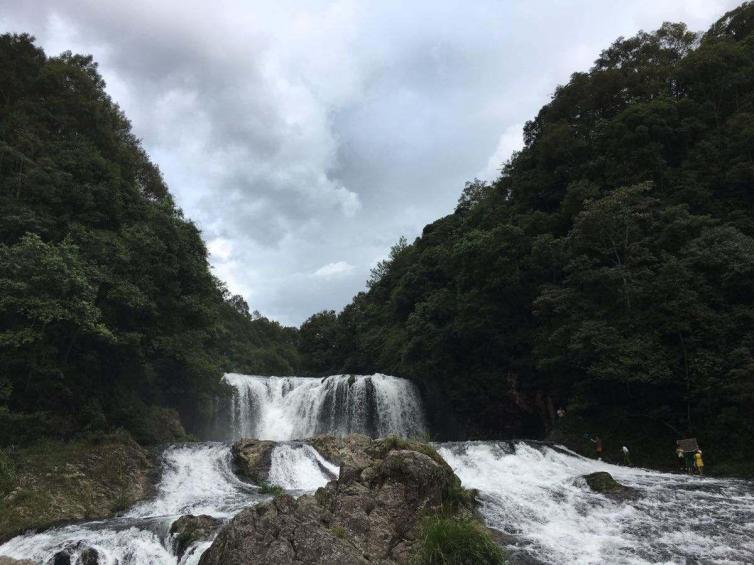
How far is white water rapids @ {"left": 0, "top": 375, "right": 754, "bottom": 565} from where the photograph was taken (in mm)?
9266

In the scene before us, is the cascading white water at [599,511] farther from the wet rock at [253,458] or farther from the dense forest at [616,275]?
the wet rock at [253,458]

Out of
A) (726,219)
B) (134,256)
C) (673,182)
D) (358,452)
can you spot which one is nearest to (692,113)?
(673,182)

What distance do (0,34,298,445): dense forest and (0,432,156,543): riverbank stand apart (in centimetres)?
150

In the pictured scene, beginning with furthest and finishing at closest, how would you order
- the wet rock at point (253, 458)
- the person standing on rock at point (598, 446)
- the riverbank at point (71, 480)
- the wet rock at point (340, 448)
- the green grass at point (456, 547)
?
the person standing on rock at point (598, 446)
the wet rock at point (340, 448)
the wet rock at point (253, 458)
the riverbank at point (71, 480)
the green grass at point (456, 547)

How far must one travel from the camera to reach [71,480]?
14.1 m

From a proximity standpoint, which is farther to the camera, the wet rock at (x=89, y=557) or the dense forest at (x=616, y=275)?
the dense forest at (x=616, y=275)

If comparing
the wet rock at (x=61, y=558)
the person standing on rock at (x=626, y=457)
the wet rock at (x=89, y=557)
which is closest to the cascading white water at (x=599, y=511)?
the person standing on rock at (x=626, y=457)

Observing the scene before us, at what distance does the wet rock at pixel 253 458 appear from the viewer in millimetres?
16547

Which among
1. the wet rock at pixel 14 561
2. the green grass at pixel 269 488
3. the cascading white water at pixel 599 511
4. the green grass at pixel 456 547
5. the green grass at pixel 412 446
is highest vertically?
the green grass at pixel 412 446

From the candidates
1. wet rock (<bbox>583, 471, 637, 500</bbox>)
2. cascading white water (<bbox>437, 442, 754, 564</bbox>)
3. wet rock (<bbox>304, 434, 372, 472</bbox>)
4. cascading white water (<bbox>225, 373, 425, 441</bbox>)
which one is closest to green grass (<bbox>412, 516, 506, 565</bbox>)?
cascading white water (<bbox>437, 442, 754, 564</bbox>)

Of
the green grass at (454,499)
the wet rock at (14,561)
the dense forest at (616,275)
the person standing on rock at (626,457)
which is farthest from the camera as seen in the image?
the person standing on rock at (626,457)

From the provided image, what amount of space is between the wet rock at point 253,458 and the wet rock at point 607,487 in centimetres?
1037

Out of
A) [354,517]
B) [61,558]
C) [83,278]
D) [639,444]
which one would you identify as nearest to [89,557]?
[61,558]

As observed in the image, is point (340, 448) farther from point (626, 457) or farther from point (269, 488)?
point (626, 457)
